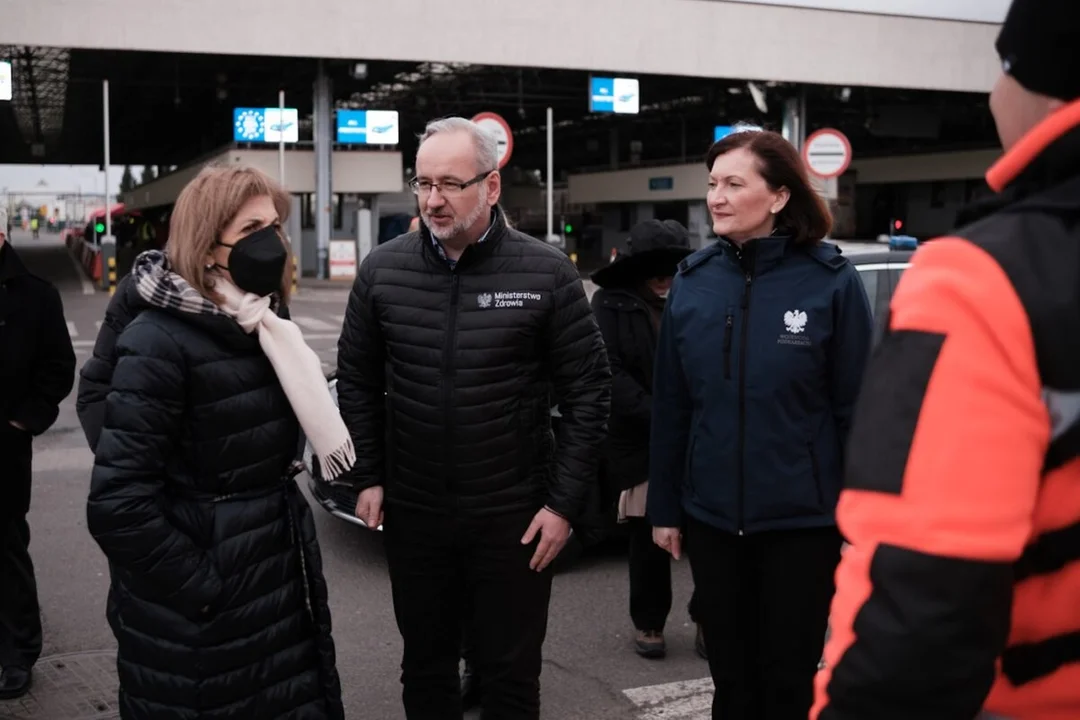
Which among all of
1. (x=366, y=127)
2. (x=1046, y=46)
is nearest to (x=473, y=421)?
(x=1046, y=46)

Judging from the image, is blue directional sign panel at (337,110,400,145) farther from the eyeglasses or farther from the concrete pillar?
the eyeglasses

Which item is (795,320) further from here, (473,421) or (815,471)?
(473,421)

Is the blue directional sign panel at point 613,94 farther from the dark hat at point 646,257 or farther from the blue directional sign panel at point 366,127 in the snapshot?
the dark hat at point 646,257

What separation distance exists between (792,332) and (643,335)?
5.98ft

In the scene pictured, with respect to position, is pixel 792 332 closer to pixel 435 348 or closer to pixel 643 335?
pixel 435 348

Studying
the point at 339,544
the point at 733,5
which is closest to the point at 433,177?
the point at 339,544

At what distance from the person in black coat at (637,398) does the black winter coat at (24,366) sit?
227 centimetres

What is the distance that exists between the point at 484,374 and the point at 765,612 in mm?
1075

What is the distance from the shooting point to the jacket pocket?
3.17 metres

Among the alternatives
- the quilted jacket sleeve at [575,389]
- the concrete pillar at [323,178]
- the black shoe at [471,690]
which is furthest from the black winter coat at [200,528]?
the concrete pillar at [323,178]

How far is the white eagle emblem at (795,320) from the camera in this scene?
10.5ft

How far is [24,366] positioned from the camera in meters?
4.42

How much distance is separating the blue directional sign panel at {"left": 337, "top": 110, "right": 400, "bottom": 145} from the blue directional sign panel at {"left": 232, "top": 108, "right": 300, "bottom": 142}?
145 centimetres

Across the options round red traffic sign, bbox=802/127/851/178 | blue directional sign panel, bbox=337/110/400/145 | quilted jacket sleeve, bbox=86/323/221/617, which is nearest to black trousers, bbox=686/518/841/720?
quilted jacket sleeve, bbox=86/323/221/617
